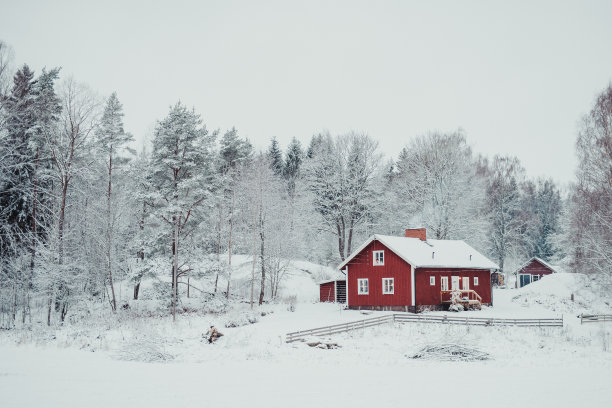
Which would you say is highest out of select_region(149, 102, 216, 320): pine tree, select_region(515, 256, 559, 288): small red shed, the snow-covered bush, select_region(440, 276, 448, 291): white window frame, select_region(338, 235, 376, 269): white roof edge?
select_region(149, 102, 216, 320): pine tree

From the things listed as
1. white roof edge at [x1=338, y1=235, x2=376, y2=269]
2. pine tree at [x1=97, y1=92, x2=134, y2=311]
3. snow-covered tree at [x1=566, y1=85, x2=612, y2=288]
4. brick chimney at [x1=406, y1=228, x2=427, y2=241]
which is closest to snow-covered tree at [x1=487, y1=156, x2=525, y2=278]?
brick chimney at [x1=406, y1=228, x2=427, y2=241]

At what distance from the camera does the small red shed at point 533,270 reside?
59.2 metres

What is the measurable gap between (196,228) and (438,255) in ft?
61.6

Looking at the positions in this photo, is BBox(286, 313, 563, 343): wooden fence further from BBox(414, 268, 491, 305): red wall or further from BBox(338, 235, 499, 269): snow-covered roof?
BBox(414, 268, 491, 305): red wall

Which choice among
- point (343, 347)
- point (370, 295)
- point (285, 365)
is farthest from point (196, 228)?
point (285, 365)

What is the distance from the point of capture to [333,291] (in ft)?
145

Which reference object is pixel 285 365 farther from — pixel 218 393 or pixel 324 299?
pixel 324 299

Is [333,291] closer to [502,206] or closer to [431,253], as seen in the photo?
[431,253]

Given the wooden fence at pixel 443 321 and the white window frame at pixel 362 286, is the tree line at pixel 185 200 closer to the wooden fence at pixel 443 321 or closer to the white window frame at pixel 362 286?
the wooden fence at pixel 443 321

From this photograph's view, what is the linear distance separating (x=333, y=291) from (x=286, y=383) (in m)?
30.3

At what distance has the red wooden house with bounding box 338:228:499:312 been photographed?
1377 inches

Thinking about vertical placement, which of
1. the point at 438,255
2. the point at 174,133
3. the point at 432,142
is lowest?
the point at 438,255

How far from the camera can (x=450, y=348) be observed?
20094mm

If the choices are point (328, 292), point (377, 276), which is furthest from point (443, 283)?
point (328, 292)
